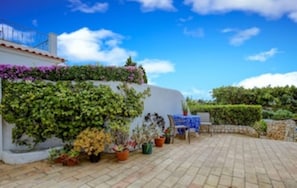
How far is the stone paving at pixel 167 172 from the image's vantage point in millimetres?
3330

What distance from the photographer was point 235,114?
9.90 metres

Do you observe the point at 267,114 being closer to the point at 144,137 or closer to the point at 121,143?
the point at 144,137

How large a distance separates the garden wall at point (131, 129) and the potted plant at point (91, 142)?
0.97 metres

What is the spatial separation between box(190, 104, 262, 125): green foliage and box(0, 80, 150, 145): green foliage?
6.64m

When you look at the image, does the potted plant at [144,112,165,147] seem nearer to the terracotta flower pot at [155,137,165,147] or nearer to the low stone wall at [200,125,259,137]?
the terracotta flower pot at [155,137,165,147]

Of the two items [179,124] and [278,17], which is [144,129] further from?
[278,17]

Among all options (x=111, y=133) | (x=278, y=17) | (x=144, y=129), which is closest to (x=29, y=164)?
(x=111, y=133)

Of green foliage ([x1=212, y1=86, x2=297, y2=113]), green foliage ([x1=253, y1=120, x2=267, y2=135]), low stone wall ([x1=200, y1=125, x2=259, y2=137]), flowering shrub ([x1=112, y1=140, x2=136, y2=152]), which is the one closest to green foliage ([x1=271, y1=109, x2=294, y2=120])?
green foliage ([x1=212, y1=86, x2=297, y2=113])

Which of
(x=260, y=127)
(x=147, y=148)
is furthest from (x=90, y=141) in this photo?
(x=260, y=127)

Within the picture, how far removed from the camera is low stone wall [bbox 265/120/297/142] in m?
8.99

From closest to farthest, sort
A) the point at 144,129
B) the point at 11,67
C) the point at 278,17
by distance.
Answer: the point at 11,67
the point at 144,129
the point at 278,17

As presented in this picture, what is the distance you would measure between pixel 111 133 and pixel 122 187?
197cm

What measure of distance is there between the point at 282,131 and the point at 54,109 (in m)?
9.48

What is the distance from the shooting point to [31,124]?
4.45 meters
